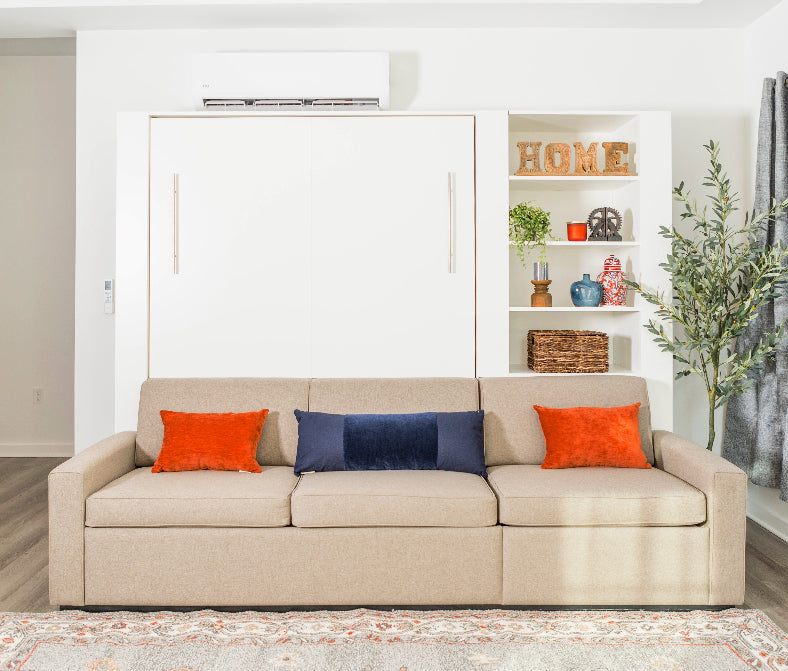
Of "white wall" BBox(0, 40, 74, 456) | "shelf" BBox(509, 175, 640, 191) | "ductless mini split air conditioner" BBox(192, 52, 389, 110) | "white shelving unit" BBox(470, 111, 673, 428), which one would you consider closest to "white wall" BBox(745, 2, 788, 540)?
"white shelving unit" BBox(470, 111, 673, 428)

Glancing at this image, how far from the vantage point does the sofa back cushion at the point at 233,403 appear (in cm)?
310

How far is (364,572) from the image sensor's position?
2555 mm

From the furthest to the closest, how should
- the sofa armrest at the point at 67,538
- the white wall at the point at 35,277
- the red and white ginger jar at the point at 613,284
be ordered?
the white wall at the point at 35,277 → the red and white ginger jar at the point at 613,284 → the sofa armrest at the point at 67,538

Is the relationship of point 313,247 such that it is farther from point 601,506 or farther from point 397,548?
point 601,506

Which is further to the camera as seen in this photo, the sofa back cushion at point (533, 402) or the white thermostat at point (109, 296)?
the white thermostat at point (109, 296)

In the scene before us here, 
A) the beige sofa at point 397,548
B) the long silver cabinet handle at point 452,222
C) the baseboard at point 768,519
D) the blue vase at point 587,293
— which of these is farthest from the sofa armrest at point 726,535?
the long silver cabinet handle at point 452,222

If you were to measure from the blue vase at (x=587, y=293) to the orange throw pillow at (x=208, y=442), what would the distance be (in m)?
1.72

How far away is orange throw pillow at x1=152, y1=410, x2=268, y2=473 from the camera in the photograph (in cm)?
288

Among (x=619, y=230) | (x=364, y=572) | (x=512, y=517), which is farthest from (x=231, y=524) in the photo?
(x=619, y=230)

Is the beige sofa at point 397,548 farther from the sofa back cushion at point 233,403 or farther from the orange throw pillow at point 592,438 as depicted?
the sofa back cushion at point 233,403

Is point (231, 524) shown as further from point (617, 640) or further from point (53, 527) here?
point (617, 640)

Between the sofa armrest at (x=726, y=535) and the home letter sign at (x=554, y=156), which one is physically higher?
the home letter sign at (x=554, y=156)

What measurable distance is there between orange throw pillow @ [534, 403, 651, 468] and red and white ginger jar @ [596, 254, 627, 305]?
0.66 meters

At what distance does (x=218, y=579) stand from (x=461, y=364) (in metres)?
1.50
